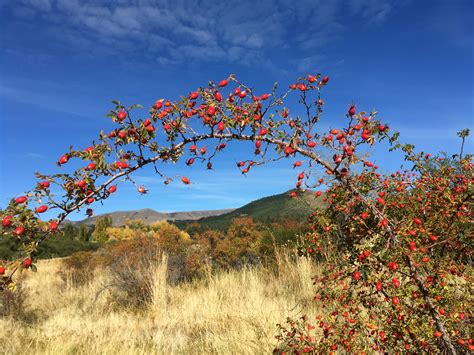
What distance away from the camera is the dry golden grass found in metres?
4.74

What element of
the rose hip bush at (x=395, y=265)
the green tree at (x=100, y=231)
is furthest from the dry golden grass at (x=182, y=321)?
the green tree at (x=100, y=231)

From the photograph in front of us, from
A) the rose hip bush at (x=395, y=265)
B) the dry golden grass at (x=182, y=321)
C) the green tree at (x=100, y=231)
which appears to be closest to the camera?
the rose hip bush at (x=395, y=265)

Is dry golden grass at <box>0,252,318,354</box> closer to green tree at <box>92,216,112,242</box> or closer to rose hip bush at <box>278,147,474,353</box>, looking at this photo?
rose hip bush at <box>278,147,474,353</box>

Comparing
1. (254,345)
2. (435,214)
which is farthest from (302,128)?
(254,345)

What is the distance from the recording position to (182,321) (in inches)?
244

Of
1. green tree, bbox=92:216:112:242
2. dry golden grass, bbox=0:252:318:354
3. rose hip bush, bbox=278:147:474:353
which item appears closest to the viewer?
rose hip bush, bbox=278:147:474:353

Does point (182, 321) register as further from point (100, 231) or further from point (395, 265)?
point (100, 231)

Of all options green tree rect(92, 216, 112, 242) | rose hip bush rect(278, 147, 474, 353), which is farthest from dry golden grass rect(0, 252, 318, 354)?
green tree rect(92, 216, 112, 242)

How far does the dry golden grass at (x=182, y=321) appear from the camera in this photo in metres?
4.74

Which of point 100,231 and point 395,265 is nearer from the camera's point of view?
point 395,265

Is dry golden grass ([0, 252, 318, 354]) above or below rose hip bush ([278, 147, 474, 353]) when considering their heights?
below

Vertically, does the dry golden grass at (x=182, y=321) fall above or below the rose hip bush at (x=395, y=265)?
below

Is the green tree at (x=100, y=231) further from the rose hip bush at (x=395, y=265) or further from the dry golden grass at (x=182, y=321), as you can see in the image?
the rose hip bush at (x=395, y=265)

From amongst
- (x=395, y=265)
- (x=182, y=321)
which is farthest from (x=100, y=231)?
(x=395, y=265)
